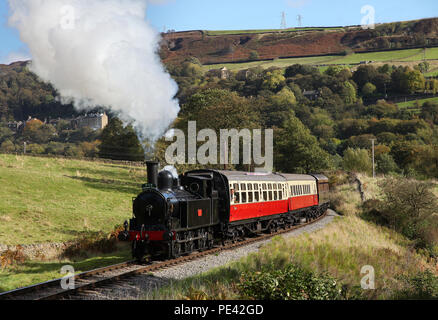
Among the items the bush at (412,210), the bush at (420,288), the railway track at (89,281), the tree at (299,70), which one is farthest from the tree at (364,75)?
the railway track at (89,281)

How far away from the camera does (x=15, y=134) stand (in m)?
140

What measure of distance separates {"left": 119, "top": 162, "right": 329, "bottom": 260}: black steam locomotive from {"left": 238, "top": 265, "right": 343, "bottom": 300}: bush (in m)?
5.56

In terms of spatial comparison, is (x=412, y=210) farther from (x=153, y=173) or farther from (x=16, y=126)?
(x=16, y=126)

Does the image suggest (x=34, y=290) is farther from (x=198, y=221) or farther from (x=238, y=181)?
(x=238, y=181)

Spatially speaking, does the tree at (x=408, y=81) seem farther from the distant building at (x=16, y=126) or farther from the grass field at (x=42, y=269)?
the grass field at (x=42, y=269)

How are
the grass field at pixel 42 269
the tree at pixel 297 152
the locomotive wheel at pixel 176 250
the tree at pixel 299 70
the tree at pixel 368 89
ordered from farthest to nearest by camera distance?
the tree at pixel 299 70 → the tree at pixel 368 89 → the tree at pixel 297 152 → the locomotive wheel at pixel 176 250 → the grass field at pixel 42 269

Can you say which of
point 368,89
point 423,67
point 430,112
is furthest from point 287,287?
point 423,67

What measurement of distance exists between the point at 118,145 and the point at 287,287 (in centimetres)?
6585

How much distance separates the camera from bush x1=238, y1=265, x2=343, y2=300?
10.5 m

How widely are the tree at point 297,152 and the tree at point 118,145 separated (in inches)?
844

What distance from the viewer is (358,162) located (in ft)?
233

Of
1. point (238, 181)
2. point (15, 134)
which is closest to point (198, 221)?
point (238, 181)

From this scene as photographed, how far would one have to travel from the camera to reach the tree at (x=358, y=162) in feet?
231

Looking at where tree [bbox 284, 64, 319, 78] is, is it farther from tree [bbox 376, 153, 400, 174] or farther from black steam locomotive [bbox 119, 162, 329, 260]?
black steam locomotive [bbox 119, 162, 329, 260]
